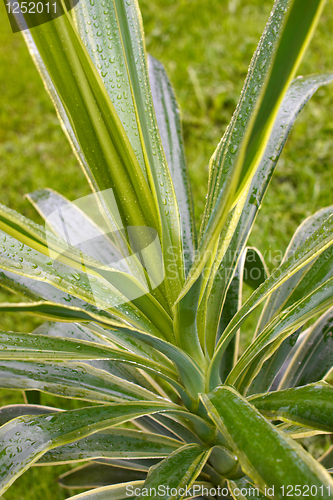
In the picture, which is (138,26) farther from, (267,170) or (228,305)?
(228,305)

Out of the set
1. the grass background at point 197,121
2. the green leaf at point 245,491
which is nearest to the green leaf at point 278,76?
the green leaf at point 245,491

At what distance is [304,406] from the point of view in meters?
0.49

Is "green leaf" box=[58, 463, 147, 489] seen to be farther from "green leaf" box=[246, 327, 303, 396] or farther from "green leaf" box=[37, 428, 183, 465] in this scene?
"green leaf" box=[246, 327, 303, 396]

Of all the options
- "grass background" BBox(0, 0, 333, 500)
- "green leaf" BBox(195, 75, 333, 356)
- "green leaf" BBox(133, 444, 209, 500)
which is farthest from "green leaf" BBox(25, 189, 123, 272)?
"grass background" BBox(0, 0, 333, 500)

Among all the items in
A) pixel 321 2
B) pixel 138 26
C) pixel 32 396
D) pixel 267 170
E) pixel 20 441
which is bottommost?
pixel 32 396

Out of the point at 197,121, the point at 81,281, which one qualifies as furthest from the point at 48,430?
the point at 197,121

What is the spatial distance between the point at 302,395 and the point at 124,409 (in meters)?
0.26

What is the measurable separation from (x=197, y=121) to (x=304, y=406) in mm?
1868

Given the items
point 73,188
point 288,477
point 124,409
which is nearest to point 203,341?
point 124,409

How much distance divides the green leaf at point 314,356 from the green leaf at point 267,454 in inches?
15.1

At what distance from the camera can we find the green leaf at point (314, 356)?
80cm

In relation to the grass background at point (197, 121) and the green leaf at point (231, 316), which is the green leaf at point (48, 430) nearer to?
the green leaf at point (231, 316)

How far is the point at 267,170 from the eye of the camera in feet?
2.27

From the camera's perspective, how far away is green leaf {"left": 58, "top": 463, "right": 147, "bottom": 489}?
903 millimetres
